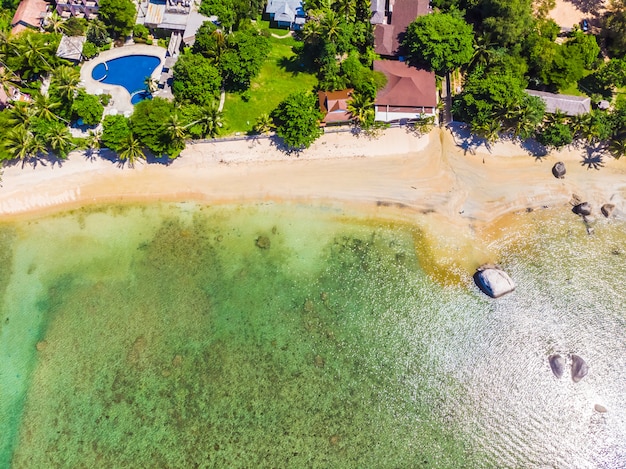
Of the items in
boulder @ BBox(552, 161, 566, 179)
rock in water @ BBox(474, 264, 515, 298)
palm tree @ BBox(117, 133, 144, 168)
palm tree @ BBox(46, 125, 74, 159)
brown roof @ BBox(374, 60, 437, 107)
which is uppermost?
brown roof @ BBox(374, 60, 437, 107)

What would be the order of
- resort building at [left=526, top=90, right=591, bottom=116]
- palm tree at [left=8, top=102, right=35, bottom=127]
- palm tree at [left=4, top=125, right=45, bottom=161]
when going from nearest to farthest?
palm tree at [left=4, top=125, right=45, bottom=161] → palm tree at [left=8, top=102, right=35, bottom=127] → resort building at [left=526, top=90, right=591, bottom=116]

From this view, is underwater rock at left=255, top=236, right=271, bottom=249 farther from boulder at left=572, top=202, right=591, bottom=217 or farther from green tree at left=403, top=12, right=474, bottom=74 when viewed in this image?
boulder at left=572, top=202, right=591, bottom=217

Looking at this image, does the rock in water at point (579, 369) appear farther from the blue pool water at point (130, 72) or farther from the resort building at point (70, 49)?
the resort building at point (70, 49)

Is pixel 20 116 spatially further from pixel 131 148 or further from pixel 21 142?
pixel 131 148

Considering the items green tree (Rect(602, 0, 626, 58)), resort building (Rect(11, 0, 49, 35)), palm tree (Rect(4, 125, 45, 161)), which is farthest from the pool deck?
green tree (Rect(602, 0, 626, 58))

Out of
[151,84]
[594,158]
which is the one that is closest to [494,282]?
[594,158]

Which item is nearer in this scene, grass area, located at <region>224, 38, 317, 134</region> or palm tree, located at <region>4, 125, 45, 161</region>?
palm tree, located at <region>4, 125, 45, 161</region>
